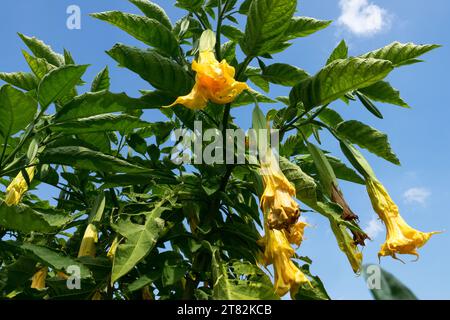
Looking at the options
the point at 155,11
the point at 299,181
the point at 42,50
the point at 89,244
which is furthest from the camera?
the point at 42,50

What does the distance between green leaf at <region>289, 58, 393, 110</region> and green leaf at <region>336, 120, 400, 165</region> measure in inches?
7.6

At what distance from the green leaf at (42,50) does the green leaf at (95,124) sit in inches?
21.5

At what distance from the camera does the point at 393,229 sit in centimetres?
138

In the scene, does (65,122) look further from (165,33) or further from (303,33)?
(303,33)

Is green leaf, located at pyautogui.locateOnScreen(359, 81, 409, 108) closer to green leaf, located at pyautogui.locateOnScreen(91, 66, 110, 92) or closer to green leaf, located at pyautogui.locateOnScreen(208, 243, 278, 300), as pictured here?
green leaf, located at pyautogui.locateOnScreen(208, 243, 278, 300)

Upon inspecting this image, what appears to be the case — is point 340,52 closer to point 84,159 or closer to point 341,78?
point 341,78

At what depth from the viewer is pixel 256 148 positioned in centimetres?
140

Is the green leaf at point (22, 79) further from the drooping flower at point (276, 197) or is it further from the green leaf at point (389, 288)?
the green leaf at point (389, 288)

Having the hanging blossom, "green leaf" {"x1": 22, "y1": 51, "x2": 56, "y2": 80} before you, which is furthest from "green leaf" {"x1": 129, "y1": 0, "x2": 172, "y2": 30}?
the hanging blossom

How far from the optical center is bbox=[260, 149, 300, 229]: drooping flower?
1167 millimetres

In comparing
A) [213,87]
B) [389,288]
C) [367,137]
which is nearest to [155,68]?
[213,87]

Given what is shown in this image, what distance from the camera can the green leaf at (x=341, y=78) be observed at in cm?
125

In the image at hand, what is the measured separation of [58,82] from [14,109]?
152 millimetres

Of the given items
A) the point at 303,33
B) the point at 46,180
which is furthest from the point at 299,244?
the point at 46,180
